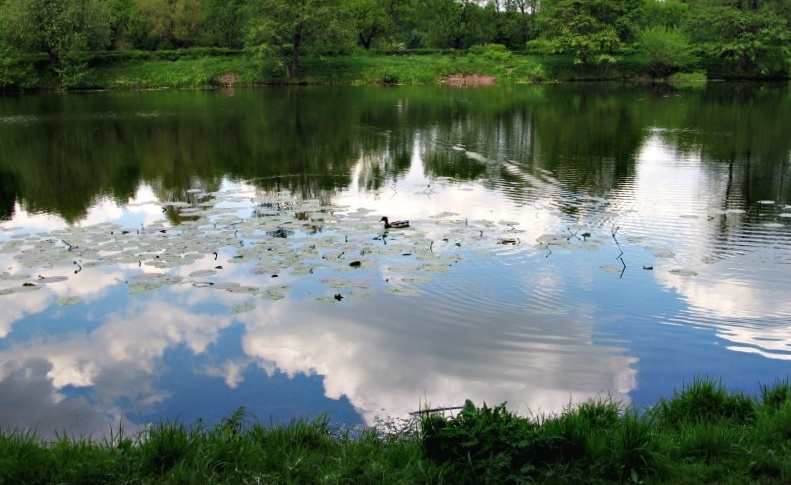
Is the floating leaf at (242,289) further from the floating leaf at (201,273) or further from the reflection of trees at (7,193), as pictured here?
the reflection of trees at (7,193)

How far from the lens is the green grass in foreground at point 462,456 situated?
189 inches

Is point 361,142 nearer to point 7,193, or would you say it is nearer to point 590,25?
point 7,193

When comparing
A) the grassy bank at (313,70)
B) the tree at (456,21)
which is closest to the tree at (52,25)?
the grassy bank at (313,70)

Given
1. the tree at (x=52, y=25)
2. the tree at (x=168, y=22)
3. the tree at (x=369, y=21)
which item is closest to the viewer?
the tree at (x=52, y=25)

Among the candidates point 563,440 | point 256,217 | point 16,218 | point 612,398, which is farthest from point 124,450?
point 16,218

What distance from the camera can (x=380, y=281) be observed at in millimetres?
10023

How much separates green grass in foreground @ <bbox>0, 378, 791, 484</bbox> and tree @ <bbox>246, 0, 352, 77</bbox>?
53705 millimetres

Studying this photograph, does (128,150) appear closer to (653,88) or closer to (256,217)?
(256,217)

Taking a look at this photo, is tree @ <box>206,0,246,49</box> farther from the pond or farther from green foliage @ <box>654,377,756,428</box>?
green foliage @ <box>654,377,756,428</box>

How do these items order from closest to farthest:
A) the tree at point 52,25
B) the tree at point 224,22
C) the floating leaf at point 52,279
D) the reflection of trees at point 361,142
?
1. the floating leaf at point 52,279
2. the reflection of trees at point 361,142
3. the tree at point 52,25
4. the tree at point 224,22

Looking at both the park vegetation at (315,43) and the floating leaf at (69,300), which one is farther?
the park vegetation at (315,43)

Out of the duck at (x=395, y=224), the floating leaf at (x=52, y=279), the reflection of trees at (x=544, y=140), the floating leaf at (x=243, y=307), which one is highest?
the reflection of trees at (x=544, y=140)

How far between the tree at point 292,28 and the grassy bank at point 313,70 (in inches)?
48.3

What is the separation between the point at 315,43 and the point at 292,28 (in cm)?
269
